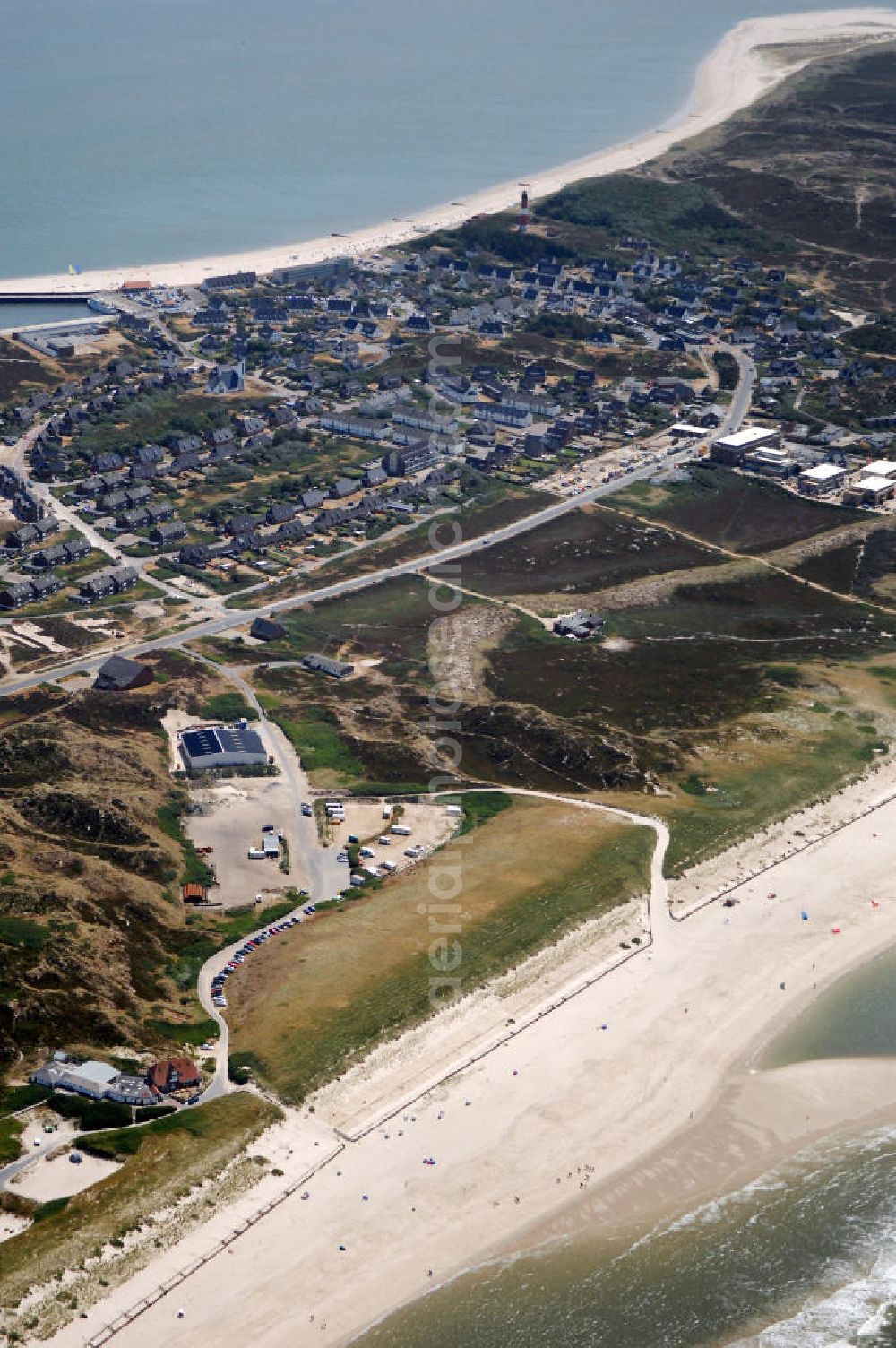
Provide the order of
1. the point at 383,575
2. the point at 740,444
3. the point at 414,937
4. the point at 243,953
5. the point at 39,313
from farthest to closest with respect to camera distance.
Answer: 1. the point at 39,313
2. the point at 740,444
3. the point at 383,575
4. the point at 414,937
5. the point at 243,953

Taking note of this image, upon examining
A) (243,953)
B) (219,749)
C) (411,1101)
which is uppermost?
(219,749)

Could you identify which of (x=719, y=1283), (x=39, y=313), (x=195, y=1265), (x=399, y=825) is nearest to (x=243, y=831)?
(x=399, y=825)

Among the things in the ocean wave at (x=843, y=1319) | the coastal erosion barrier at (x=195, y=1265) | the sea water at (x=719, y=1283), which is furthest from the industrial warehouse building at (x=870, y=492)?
the coastal erosion barrier at (x=195, y=1265)

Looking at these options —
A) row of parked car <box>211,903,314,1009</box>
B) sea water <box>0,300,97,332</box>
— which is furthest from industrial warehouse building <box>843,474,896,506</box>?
sea water <box>0,300,97,332</box>

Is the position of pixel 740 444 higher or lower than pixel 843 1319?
higher

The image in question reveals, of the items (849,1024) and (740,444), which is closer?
(849,1024)

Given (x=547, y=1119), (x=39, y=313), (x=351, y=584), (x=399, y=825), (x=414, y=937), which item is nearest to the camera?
(x=547, y=1119)

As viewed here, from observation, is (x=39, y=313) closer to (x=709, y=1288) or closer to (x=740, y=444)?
(x=740, y=444)
